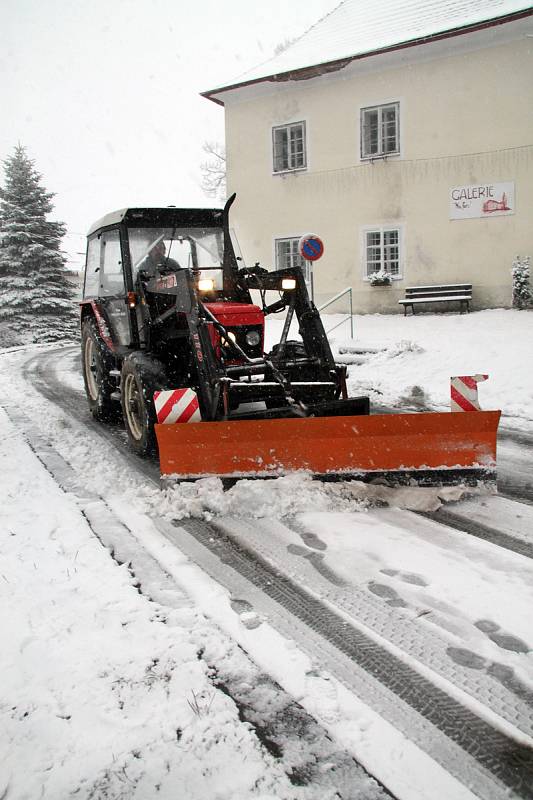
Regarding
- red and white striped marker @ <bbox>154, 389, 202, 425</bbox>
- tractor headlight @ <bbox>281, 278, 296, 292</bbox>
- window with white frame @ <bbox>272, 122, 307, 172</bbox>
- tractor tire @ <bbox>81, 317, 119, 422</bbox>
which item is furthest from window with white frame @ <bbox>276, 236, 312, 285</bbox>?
red and white striped marker @ <bbox>154, 389, 202, 425</bbox>

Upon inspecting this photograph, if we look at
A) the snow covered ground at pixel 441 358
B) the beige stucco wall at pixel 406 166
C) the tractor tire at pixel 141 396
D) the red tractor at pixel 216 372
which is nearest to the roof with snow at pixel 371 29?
the beige stucco wall at pixel 406 166

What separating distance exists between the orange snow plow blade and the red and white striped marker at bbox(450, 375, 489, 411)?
42 centimetres

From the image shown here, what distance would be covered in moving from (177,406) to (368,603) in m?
2.20

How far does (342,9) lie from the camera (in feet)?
61.0

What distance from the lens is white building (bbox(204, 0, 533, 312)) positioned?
1434cm

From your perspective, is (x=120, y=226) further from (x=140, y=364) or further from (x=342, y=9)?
(x=342, y=9)

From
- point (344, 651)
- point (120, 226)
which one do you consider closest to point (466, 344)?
point (120, 226)

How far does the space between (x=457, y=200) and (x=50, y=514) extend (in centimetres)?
1433

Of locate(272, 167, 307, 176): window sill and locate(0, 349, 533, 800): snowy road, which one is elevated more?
locate(272, 167, 307, 176): window sill

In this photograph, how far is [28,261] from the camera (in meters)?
22.0

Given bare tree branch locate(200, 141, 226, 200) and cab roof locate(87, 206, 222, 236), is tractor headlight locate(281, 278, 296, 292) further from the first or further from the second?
bare tree branch locate(200, 141, 226, 200)

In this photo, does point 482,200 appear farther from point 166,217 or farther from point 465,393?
point 465,393

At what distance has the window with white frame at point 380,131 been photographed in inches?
621

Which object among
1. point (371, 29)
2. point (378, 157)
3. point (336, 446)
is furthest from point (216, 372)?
point (371, 29)
